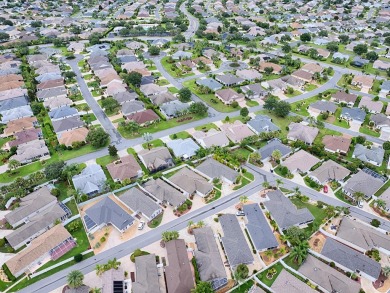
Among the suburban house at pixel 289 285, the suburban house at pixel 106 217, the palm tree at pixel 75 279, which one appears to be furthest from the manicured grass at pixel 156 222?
the suburban house at pixel 289 285

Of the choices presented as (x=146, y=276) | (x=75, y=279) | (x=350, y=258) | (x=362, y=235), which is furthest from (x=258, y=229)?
(x=75, y=279)

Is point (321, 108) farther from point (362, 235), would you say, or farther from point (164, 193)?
point (164, 193)

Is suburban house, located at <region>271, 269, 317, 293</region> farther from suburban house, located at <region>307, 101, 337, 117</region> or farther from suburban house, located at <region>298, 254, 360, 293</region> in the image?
suburban house, located at <region>307, 101, 337, 117</region>

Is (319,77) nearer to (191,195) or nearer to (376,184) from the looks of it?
(376,184)

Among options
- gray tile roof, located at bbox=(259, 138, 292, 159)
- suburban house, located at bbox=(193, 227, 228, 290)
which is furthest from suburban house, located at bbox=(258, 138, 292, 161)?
suburban house, located at bbox=(193, 227, 228, 290)

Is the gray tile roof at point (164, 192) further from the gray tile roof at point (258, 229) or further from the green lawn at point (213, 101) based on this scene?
the green lawn at point (213, 101)

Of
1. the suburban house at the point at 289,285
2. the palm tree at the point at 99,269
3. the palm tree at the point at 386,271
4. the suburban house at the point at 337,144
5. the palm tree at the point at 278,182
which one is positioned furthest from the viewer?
the suburban house at the point at 337,144
